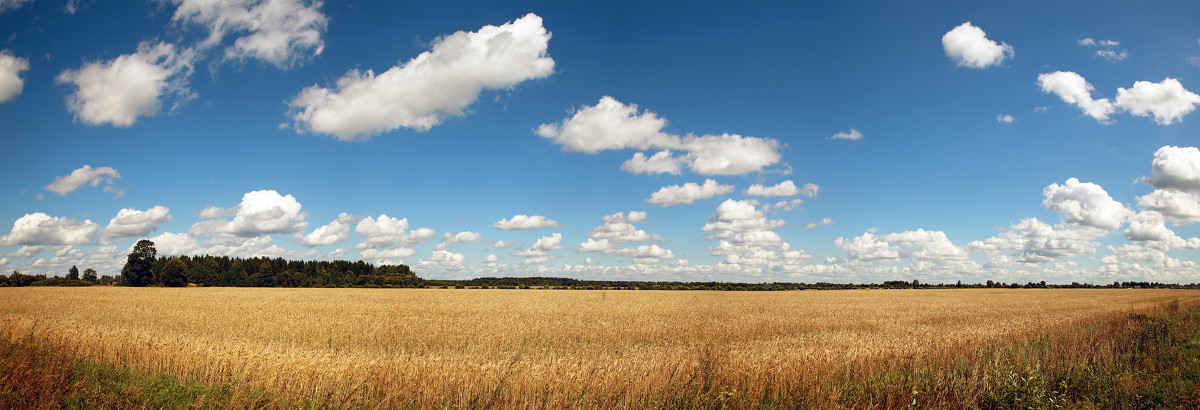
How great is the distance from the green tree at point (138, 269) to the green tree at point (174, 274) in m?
4.39

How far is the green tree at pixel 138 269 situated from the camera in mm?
101250

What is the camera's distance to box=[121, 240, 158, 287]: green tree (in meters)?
101

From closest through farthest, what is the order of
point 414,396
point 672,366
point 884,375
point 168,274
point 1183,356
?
point 414,396, point 672,366, point 884,375, point 1183,356, point 168,274

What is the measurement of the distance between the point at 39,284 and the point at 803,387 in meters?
119

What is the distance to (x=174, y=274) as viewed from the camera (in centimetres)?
9912

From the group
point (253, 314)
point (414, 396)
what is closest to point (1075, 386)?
point (414, 396)

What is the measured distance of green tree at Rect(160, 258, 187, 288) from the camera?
98.7 metres

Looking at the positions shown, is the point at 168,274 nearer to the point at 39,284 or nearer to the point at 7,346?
the point at 39,284

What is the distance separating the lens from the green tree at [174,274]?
98.7 metres

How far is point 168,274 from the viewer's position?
324ft

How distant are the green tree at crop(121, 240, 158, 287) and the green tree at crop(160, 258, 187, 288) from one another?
14.4 ft

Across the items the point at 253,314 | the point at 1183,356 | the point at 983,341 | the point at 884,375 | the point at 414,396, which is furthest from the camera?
the point at 253,314

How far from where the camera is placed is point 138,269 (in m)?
102

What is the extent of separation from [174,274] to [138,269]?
30.7ft
